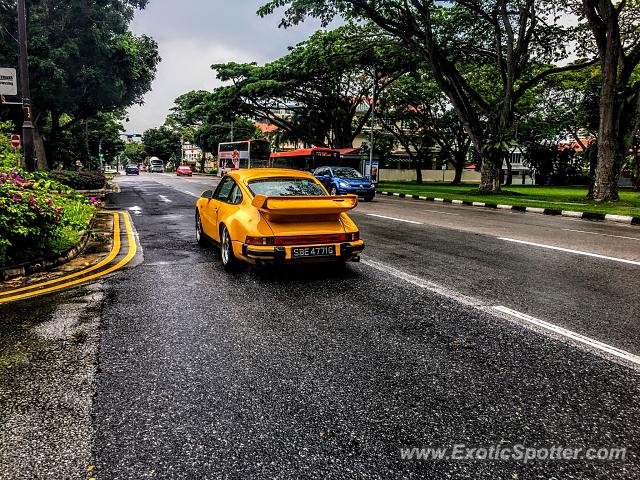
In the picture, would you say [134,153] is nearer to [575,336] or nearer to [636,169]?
[636,169]

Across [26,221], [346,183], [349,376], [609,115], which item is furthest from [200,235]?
[609,115]

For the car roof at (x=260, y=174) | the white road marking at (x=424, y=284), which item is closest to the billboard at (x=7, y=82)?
the car roof at (x=260, y=174)

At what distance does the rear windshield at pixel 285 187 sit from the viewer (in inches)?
271

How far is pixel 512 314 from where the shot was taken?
4680 millimetres

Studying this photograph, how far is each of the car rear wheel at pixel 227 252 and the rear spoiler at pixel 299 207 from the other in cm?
84

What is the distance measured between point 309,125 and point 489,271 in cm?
4281

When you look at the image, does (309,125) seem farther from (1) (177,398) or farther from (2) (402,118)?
(1) (177,398)

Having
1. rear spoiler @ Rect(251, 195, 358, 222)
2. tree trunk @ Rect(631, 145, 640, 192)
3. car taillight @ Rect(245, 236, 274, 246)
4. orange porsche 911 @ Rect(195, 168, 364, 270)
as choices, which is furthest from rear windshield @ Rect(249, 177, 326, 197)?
tree trunk @ Rect(631, 145, 640, 192)

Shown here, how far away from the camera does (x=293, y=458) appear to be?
2.37 m

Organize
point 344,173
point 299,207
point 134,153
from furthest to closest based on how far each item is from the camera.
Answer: point 134,153
point 344,173
point 299,207

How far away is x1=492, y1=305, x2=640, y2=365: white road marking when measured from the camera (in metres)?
3.65

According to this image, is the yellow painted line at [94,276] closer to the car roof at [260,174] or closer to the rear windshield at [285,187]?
the car roof at [260,174]

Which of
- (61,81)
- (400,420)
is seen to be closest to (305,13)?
(61,81)

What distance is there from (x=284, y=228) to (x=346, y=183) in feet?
55.1
